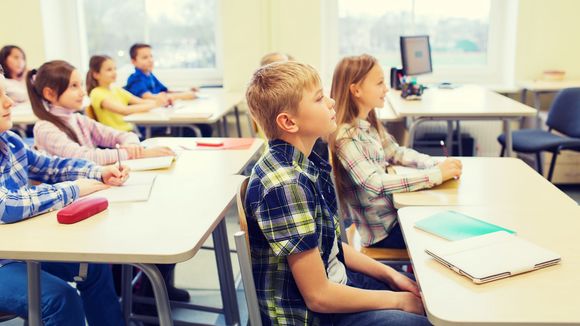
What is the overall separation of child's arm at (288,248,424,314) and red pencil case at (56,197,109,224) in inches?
25.1

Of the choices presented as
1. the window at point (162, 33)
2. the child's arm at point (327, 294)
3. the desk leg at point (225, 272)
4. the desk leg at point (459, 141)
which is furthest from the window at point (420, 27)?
the child's arm at point (327, 294)

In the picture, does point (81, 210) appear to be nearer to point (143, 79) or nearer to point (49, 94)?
point (49, 94)

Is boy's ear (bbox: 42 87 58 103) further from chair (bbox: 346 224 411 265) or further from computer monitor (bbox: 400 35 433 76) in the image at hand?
computer monitor (bbox: 400 35 433 76)

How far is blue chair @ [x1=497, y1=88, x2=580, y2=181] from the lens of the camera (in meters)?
3.65

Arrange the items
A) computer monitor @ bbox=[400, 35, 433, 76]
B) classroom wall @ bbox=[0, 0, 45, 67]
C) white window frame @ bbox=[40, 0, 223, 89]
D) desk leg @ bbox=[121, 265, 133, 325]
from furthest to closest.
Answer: white window frame @ bbox=[40, 0, 223, 89] < classroom wall @ bbox=[0, 0, 45, 67] < computer monitor @ bbox=[400, 35, 433, 76] < desk leg @ bbox=[121, 265, 133, 325]

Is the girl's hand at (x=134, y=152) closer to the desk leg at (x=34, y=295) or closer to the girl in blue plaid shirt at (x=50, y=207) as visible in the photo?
the girl in blue plaid shirt at (x=50, y=207)

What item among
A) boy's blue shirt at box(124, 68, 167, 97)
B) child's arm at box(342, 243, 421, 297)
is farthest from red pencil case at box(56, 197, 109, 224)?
boy's blue shirt at box(124, 68, 167, 97)

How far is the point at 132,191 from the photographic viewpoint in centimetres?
181

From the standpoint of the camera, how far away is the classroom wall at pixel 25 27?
4750 millimetres

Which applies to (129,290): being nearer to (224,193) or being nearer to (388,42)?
(224,193)

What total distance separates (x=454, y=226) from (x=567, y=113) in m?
2.85

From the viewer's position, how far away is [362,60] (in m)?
2.10

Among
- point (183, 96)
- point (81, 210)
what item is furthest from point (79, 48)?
point (81, 210)

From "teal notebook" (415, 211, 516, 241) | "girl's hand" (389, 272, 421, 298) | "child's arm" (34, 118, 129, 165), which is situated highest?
"child's arm" (34, 118, 129, 165)
